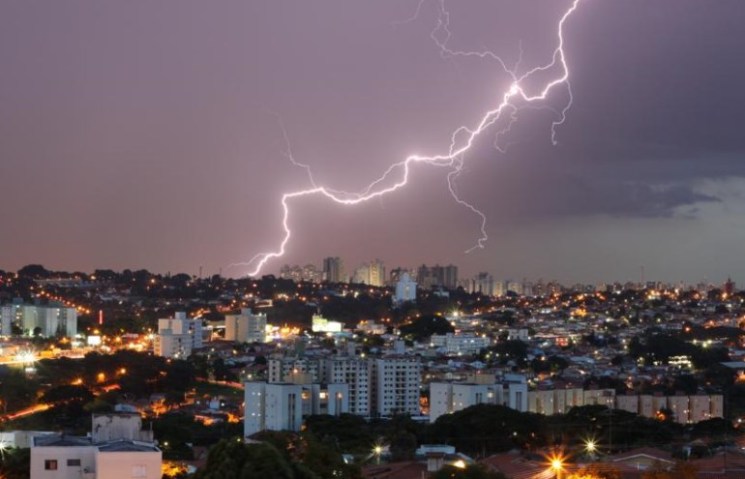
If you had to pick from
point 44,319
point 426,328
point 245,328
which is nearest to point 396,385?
point 44,319

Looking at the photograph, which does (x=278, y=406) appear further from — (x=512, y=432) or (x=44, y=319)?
(x=44, y=319)

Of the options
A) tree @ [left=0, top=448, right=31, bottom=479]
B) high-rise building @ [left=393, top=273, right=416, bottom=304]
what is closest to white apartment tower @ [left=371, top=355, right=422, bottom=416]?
tree @ [left=0, top=448, right=31, bottom=479]

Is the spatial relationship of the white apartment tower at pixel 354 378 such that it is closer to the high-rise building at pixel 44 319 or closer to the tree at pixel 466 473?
the high-rise building at pixel 44 319

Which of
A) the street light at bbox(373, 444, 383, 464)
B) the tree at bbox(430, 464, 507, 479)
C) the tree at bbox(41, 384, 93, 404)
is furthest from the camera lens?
the tree at bbox(41, 384, 93, 404)

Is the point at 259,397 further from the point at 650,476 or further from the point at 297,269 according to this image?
the point at 297,269

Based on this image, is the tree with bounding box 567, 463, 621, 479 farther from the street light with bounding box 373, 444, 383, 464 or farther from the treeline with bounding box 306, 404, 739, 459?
the treeline with bounding box 306, 404, 739, 459

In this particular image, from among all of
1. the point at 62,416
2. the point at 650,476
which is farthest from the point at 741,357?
the point at 650,476
